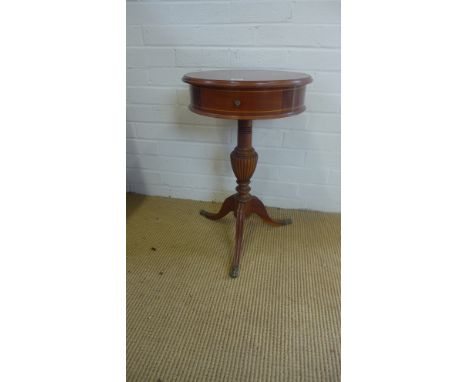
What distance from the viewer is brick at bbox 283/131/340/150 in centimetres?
184

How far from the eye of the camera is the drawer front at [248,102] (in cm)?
125

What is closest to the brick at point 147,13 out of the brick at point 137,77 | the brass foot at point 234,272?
the brick at point 137,77

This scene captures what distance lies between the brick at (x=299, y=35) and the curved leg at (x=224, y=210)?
0.75 meters

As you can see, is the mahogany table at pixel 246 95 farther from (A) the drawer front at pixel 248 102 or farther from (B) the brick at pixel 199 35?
(B) the brick at pixel 199 35

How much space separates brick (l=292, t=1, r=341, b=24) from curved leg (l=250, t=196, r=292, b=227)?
2.76 feet

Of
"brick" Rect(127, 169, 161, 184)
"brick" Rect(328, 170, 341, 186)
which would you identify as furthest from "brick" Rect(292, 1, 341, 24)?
"brick" Rect(127, 169, 161, 184)

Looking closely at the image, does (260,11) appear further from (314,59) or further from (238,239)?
(238,239)

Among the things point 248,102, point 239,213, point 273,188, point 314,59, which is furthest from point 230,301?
point 314,59

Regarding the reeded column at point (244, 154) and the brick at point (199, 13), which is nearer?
the reeded column at point (244, 154)

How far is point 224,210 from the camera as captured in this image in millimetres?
1793

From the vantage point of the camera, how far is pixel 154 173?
2141 millimetres

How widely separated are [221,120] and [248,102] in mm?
682

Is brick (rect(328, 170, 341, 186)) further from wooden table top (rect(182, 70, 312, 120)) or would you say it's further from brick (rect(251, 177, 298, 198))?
wooden table top (rect(182, 70, 312, 120))

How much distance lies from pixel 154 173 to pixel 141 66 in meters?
0.60
